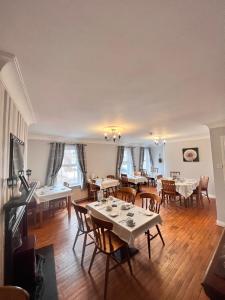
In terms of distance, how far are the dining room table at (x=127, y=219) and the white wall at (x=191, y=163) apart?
14.1 ft

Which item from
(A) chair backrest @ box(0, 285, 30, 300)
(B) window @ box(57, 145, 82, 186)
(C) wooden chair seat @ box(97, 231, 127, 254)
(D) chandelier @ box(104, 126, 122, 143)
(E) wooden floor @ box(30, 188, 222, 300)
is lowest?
(E) wooden floor @ box(30, 188, 222, 300)

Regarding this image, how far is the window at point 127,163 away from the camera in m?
7.48

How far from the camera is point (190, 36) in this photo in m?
0.96

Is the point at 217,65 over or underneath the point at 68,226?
over

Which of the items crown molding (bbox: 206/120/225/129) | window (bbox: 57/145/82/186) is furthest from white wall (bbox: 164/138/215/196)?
window (bbox: 57/145/82/186)

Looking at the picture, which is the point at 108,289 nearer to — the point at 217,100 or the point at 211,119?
the point at 217,100

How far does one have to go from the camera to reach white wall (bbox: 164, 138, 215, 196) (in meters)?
5.42

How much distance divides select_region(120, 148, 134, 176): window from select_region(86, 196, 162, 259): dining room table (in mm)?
4648

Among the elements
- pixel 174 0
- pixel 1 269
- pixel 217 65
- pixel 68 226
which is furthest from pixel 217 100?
pixel 68 226

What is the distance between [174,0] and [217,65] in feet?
2.64

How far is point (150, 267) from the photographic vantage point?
2.07 m

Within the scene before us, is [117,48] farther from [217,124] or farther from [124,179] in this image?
[124,179]

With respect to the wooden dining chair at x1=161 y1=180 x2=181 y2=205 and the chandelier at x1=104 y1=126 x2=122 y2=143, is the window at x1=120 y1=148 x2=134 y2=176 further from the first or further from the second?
the chandelier at x1=104 y1=126 x2=122 y2=143

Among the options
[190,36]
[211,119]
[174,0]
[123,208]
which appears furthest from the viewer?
[211,119]
